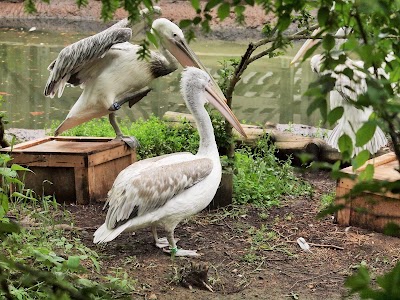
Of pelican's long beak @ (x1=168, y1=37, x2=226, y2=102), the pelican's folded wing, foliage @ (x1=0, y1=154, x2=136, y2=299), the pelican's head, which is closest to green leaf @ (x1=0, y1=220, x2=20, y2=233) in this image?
foliage @ (x1=0, y1=154, x2=136, y2=299)

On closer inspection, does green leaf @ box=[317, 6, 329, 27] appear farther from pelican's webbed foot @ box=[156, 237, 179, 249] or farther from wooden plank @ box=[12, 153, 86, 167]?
wooden plank @ box=[12, 153, 86, 167]

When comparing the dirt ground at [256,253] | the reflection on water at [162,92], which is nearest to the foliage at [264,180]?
the dirt ground at [256,253]

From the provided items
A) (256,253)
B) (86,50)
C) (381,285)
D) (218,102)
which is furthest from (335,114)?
(86,50)

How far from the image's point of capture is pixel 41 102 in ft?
31.3

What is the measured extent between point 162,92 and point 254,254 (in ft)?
20.3

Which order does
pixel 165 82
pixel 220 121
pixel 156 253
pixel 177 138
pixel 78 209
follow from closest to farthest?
pixel 156 253 → pixel 78 209 → pixel 220 121 → pixel 177 138 → pixel 165 82

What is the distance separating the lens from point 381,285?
2.64 ft

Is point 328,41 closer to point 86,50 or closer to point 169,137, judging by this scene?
point 86,50

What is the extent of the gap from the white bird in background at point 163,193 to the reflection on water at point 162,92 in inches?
134

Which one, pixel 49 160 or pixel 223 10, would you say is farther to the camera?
pixel 49 160

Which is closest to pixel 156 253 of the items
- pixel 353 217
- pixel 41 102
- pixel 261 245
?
pixel 261 245

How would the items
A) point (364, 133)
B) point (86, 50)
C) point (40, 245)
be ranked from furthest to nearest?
point (86, 50)
point (40, 245)
point (364, 133)

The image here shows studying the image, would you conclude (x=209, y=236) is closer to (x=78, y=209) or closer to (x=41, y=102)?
(x=78, y=209)

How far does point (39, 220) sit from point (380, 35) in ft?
12.0
